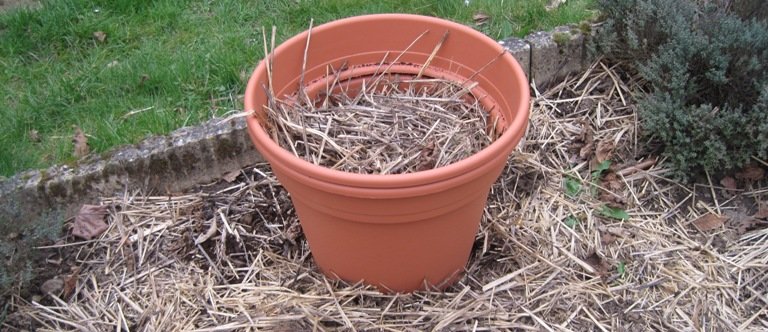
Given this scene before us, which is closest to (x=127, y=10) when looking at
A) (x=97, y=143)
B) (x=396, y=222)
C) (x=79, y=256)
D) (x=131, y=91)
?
(x=131, y=91)

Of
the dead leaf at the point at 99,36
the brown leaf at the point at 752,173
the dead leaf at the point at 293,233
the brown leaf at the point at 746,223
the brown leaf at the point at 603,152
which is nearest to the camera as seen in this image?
the dead leaf at the point at 293,233

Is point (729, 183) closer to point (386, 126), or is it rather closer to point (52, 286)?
point (386, 126)

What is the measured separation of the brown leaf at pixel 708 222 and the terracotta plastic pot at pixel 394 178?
0.98 m

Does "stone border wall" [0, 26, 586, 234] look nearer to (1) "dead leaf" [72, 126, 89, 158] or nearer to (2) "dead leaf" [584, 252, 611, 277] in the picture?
(1) "dead leaf" [72, 126, 89, 158]

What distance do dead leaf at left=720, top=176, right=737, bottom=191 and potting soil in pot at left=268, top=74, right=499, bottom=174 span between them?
113 cm

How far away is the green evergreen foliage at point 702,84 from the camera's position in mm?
2715

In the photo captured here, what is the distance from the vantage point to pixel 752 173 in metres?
2.84

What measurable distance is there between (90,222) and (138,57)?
3.25ft

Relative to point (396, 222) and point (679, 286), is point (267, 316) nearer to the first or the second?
point (396, 222)

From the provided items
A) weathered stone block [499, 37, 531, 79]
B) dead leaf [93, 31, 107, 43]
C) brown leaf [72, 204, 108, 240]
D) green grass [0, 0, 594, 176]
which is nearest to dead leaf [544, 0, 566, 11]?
green grass [0, 0, 594, 176]

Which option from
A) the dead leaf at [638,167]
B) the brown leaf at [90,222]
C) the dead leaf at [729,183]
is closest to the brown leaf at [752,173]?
the dead leaf at [729,183]

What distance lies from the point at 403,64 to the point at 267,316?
1.02 m

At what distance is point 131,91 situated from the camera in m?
3.23

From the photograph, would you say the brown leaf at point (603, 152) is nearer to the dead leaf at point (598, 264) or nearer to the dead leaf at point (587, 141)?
the dead leaf at point (587, 141)
